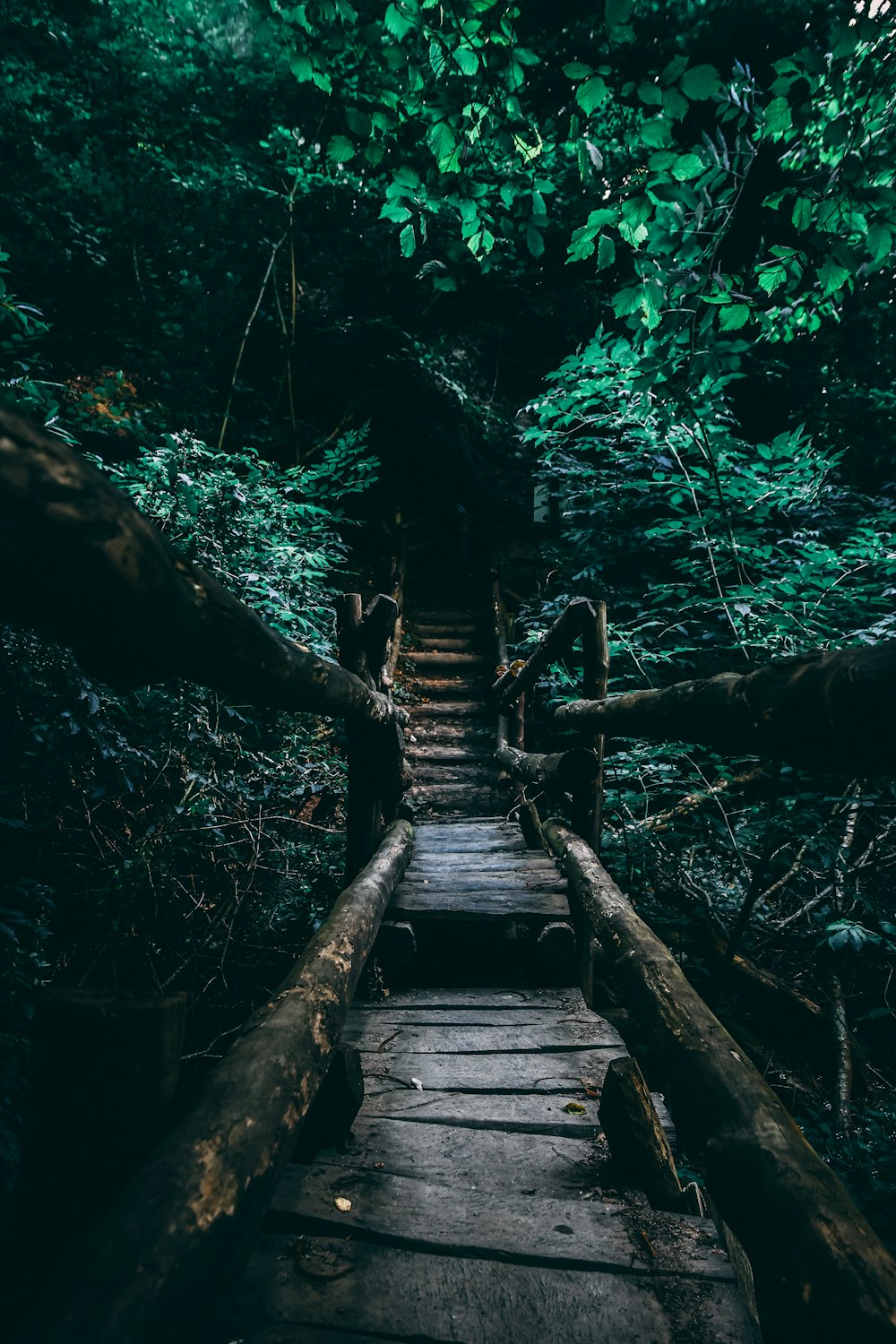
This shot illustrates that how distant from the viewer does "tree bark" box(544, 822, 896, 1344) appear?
0.80m

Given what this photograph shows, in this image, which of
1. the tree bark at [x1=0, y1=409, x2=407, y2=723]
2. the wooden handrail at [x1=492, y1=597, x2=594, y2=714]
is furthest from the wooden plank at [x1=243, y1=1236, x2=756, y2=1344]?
the wooden handrail at [x1=492, y1=597, x2=594, y2=714]

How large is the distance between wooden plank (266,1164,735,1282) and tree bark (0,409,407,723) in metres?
1.37

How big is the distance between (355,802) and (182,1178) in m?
2.49

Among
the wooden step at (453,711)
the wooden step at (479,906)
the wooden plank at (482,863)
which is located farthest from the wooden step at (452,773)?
the wooden step at (479,906)

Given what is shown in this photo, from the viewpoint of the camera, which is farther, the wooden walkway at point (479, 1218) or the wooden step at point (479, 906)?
the wooden step at point (479, 906)

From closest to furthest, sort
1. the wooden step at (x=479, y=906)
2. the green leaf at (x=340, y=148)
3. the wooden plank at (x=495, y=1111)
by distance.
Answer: the wooden plank at (x=495, y=1111) < the green leaf at (x=340, y=148) < the wooden step at (x=479, y=906)

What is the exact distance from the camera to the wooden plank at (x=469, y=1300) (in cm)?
112

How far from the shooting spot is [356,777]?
324cm

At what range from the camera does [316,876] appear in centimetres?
441

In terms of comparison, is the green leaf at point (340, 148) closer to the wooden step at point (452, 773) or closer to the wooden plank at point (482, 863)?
the wooden plank at point (482, 863)

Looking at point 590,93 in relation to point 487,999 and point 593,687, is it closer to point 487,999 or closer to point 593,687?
point 593,687

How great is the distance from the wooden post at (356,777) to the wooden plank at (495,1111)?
4.61 ft

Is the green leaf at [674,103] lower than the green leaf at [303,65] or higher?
lower

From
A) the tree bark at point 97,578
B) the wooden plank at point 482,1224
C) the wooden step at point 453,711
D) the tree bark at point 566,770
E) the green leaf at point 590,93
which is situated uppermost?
the green leaf at point 590,93
